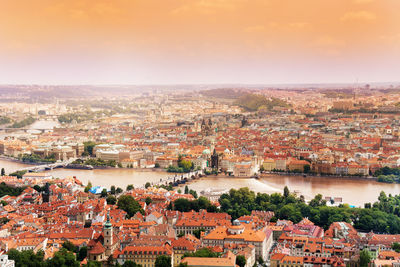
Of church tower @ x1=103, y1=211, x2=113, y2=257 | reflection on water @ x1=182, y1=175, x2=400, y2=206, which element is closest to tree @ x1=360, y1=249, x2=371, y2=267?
church tower @ x1=103, y1=211, x2=113, y2=257

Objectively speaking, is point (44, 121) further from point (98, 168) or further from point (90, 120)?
point (98, 168)

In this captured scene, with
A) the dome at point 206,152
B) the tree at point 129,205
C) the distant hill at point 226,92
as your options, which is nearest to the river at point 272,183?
the dome at point 206,152

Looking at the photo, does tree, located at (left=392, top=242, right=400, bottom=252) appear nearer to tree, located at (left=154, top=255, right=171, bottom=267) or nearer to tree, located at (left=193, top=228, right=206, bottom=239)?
tree, located at (left=193, top=228, right=206, bottom=239)

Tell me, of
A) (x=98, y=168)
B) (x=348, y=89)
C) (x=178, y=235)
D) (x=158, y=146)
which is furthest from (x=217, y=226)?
(x=348, y=89)

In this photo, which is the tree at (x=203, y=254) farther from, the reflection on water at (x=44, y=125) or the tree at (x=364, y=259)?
the reflection on water at (x=44, y=125)

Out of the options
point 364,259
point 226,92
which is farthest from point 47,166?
point 226,92

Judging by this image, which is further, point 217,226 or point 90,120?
point 90,120
